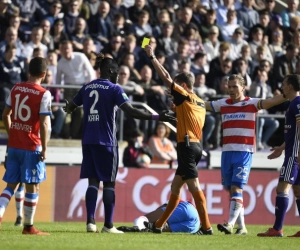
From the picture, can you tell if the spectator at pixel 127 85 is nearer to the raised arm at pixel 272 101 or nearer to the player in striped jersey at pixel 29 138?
the raised arm at pixel 272 101

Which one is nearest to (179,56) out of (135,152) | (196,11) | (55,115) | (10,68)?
(196,11)

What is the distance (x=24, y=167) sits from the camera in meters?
12.5

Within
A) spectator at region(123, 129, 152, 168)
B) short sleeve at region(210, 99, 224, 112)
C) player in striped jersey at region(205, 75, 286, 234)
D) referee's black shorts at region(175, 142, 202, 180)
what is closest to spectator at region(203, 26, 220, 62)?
spectator at region(123, 129, 152, 168)

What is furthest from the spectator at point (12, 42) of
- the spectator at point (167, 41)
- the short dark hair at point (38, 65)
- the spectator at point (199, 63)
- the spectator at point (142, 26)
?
the short dark hair at point (38, 65)

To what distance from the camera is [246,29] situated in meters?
25.2

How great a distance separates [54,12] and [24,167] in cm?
961

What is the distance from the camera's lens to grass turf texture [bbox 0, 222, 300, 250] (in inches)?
437

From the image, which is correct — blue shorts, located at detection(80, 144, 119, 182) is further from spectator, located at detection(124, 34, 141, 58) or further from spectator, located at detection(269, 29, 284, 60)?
spectator, located at detection(269, 29, 284, 60)

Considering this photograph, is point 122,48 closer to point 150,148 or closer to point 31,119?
point 150,148

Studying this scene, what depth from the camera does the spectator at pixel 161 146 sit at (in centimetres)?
2034

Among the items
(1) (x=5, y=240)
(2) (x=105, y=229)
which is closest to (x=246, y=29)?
(2) (x=105, y=229)

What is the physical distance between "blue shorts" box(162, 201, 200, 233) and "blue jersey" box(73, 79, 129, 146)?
4.98ft

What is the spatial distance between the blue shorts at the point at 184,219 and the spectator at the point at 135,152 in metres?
5.47

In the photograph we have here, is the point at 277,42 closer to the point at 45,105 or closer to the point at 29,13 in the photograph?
the point at 29,13
